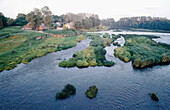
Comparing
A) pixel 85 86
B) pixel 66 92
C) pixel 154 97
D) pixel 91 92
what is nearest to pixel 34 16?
pixel 85 86

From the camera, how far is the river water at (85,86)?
84.4 ft

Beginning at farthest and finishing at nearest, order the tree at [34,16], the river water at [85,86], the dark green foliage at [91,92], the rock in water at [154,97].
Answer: the tree at [34,16]
the dark green foliage at [91,92]
the rock in water at [154,97]
the river water at [85,86]

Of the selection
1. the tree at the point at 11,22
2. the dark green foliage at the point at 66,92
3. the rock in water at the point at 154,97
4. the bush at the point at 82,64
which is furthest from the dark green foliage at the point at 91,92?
the tree at the point at 11,22

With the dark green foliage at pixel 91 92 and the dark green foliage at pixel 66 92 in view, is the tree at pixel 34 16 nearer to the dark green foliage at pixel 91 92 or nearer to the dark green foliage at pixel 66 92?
the dark green foliage at pixel 66 92

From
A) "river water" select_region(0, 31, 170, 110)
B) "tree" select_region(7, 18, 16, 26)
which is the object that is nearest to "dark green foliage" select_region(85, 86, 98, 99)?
"river water" select_region(0, 31, 170, 110)

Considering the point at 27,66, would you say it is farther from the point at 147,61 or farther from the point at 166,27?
the point at 166,27

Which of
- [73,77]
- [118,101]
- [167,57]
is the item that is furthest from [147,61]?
[73,77]

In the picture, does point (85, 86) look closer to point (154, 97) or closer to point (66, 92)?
point (66, 92)

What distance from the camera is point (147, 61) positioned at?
4316 centimetres

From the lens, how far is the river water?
Answer: 1013 inches

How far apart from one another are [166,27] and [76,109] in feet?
617

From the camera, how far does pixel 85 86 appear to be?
3177 cm

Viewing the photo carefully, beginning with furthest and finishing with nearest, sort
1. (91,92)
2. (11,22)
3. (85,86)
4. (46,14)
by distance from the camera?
1. (11,22)
2. (46,14)
3. (85,86)
4. (91,92)

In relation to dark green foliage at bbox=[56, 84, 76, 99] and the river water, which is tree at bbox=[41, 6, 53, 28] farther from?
dark green foliage at bbox=[56, 84, 76, 99]
